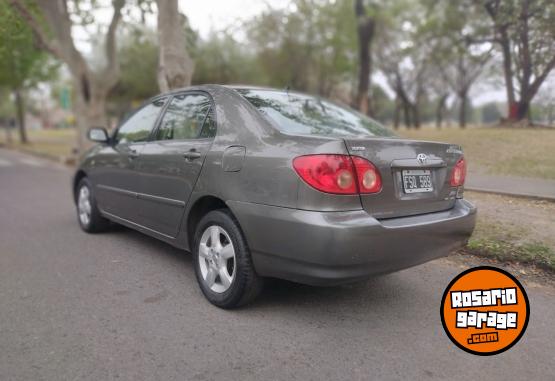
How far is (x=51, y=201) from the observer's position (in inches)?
303

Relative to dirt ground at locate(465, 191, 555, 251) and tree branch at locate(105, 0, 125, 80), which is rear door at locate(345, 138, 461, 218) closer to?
dirt ground at locate(465, 191, 555, 251)

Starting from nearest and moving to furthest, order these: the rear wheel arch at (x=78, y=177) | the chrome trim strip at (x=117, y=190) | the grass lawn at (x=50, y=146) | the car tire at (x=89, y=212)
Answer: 1. the chrome trim strip at (x=117, y=190)
2. the car tire at (x=89, y=212)
3. the rear wheel arch at (x=78, y=177)
4. the grass lawn at (x=50, y=146)

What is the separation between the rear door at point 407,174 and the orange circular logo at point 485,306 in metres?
0.66

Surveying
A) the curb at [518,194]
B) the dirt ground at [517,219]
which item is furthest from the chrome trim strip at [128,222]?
the curb at [518,194]

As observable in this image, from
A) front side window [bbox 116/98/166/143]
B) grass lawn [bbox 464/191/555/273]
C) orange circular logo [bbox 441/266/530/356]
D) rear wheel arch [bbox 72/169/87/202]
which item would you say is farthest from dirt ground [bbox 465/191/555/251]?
rear wheel arch [bbox 72/169/87/202]

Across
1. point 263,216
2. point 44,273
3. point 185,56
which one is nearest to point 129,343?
point 263,216

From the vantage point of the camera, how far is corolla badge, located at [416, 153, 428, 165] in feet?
9.66

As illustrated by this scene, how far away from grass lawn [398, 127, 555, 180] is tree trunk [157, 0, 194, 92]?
4.94 m

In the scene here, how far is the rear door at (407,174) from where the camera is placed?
2719 mm

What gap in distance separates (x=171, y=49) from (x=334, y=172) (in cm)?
706

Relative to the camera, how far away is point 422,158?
2.96 m

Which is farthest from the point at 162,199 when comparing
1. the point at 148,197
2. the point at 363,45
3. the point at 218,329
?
the point at 363,45

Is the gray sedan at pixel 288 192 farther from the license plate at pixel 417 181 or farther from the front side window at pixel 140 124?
the front side window at pixel 140 124

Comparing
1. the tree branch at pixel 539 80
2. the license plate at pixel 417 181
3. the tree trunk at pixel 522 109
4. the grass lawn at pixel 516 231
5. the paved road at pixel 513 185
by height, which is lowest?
the grass lawn at pixel 516 231
